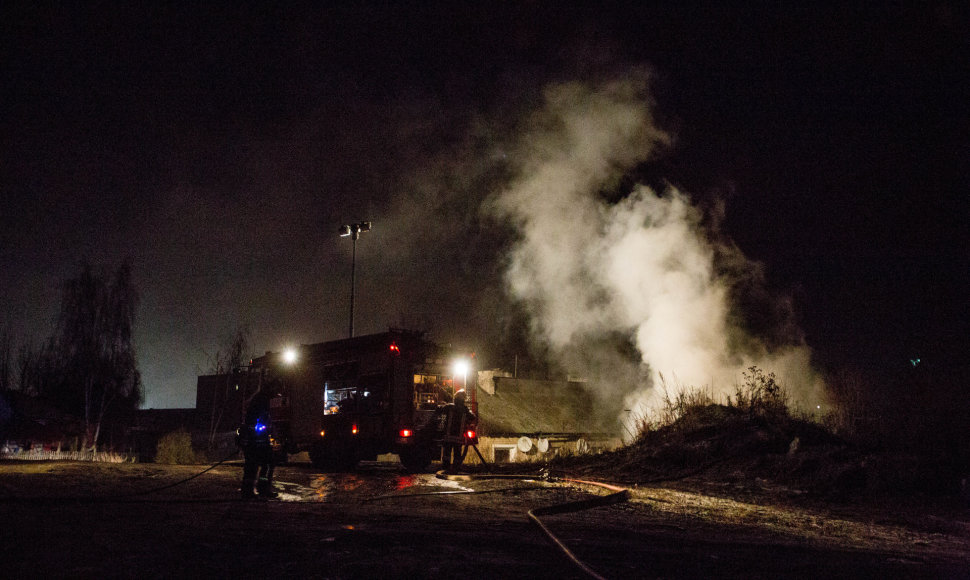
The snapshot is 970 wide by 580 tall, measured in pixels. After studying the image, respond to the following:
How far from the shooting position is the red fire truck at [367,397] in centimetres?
1559

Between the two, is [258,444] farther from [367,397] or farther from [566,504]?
[367,397]

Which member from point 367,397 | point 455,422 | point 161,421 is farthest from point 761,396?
point 161,421

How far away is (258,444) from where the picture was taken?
9617 mm

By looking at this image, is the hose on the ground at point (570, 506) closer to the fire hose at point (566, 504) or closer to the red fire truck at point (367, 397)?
the fire hose at point (566, 504)

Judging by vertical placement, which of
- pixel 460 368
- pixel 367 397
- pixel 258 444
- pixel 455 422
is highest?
pixel 460 368

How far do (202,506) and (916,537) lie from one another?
28.3 ft

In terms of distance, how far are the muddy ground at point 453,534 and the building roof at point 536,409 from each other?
23.3 meters

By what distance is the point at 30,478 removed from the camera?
10.8 m

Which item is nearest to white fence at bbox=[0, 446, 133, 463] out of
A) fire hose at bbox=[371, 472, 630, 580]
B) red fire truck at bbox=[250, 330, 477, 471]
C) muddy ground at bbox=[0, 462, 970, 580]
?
red fire truck at bbox=[250, 330, 477, 471]

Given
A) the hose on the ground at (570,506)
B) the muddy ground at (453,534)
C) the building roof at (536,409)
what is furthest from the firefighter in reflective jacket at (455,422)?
the building roof at (536,409)

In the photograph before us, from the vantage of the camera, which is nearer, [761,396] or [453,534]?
[453,534]

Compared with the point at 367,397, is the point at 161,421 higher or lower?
lower

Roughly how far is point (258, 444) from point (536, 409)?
29.5 metres

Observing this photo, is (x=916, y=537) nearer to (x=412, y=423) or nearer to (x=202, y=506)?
(x=202, y=506)
